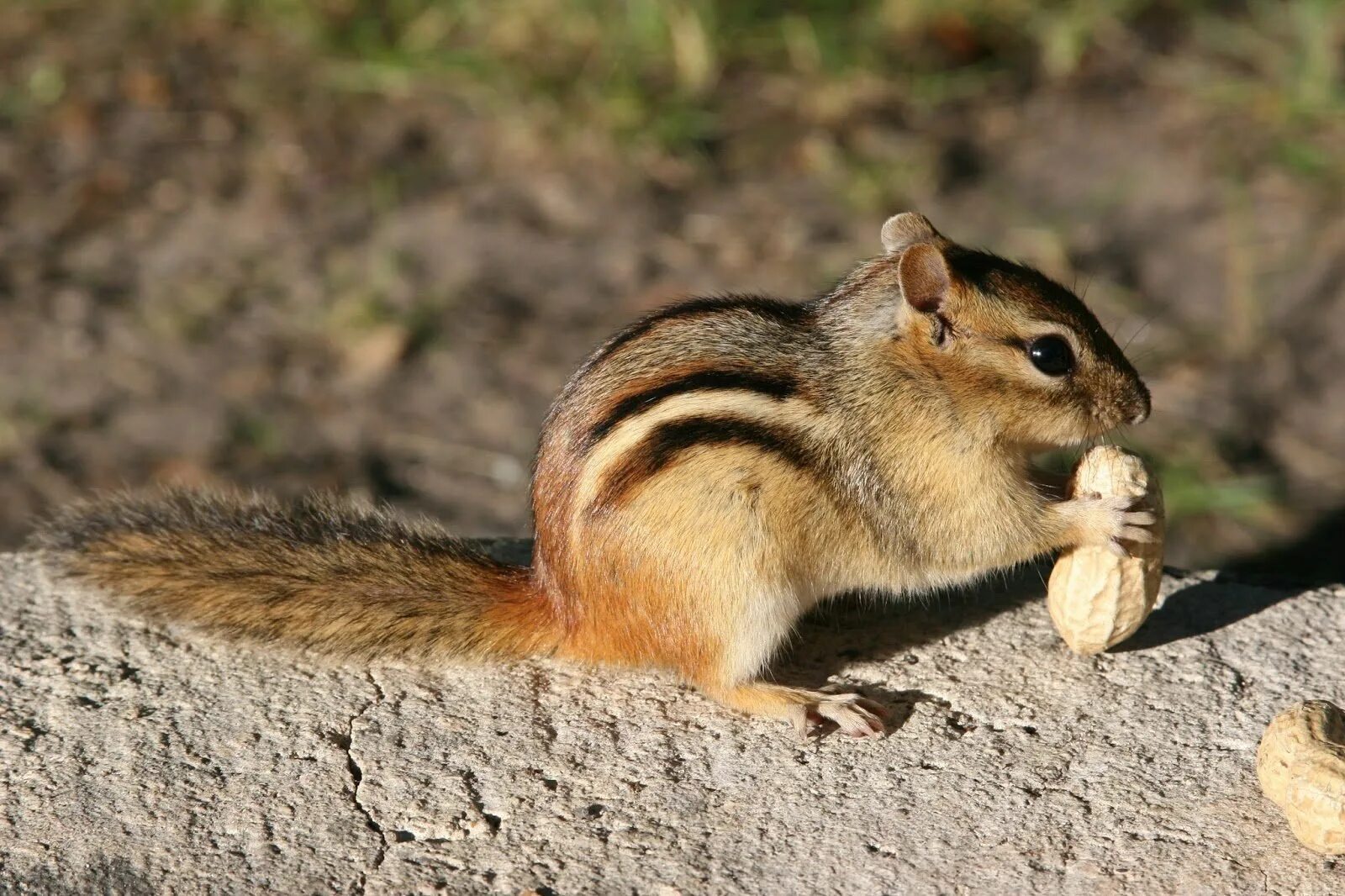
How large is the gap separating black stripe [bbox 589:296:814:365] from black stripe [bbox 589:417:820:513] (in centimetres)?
24

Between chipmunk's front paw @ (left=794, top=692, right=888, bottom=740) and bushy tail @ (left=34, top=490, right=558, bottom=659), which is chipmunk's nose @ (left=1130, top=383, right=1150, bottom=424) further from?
bushy tail @ (left=34, top=490, right=558, bottom=659)

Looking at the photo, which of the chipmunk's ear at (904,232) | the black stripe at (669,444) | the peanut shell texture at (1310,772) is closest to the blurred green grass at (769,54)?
the chipmunk's ear at (904,232)

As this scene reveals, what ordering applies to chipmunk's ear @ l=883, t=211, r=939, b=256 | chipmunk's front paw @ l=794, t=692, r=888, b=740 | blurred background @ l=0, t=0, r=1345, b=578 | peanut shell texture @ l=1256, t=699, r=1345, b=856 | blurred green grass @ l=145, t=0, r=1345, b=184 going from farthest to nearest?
1. blurred green grass @ l=145, t=0, r=1345, b=184
2. blurred background @ l=0, t=0, r=1345, b=578
3. chipmunk's ear @ l=883, t=211, r=939, b=256
4. chipmunk's front paw @ l=794, t=692, r=888, b=740
5. peanut shell texture @ l=1256, t=699, r=1345, b=856

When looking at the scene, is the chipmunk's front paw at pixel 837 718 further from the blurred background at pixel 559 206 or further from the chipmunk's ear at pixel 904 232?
the blurred background at pixel 559 206

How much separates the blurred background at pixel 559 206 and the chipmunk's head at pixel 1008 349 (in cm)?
174

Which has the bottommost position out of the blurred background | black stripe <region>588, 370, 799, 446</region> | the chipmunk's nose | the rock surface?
the rock surface

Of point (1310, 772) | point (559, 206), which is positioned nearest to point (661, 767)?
point (1310, 772)

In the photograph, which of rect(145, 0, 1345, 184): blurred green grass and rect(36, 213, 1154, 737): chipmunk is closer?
rect(36, 213, 1154, 737): chipmunk

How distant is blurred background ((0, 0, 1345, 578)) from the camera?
16.3ft

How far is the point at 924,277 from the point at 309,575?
1.21 metres

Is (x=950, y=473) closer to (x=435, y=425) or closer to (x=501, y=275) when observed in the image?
(x=435, y=425)

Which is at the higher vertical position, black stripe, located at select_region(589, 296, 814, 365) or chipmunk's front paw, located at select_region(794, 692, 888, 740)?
black stripe, located at select_region(589, 296, 814, 365)

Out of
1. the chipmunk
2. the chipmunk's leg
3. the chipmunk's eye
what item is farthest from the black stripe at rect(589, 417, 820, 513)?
the chipmunk's eye

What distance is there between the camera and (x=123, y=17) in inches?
252
